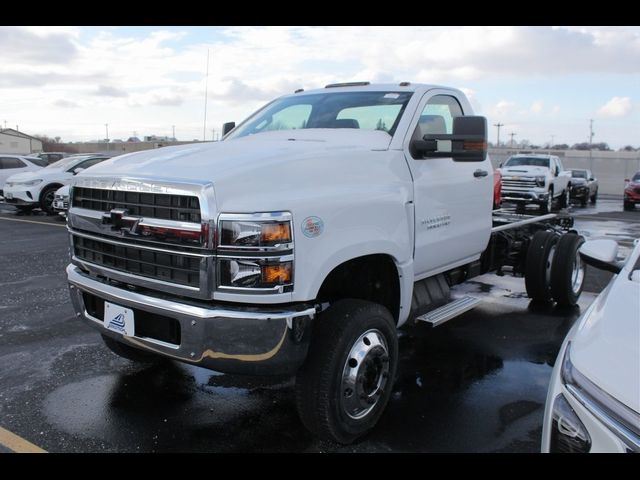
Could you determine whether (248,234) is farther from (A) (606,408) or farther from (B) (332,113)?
(B) (332,113)

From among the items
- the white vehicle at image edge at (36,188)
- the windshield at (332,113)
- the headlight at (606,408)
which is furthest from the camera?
the white vehicle at image edge at (36,188)

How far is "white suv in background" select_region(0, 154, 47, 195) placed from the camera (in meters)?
19.0

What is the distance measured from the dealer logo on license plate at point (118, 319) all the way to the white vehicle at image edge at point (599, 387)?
7.32 ft

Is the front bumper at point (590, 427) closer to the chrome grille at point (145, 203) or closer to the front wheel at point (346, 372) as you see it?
the front wheel at point (346, 372)

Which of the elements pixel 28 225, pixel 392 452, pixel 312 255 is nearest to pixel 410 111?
pixel 312 255

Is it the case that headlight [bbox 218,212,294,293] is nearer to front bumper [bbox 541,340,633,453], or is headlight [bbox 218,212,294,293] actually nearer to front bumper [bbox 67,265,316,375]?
front bumper [bbox 67,265,316,375]

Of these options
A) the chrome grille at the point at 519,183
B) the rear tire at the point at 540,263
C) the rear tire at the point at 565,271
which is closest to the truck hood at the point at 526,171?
the chrome grille at the point at 519,183

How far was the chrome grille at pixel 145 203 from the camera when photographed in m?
2.93

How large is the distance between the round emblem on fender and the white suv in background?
19.1 metres

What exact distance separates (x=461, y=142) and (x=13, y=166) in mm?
19288

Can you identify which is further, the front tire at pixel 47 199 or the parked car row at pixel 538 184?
the parked car row at pixel 538 184

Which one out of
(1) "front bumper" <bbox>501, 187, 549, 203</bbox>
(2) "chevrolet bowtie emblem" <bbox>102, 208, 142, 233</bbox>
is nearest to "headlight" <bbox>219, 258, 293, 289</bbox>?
(2) "chevrolet bowtie emblem" <bbox>102, 208, 142, 233</bbox>
